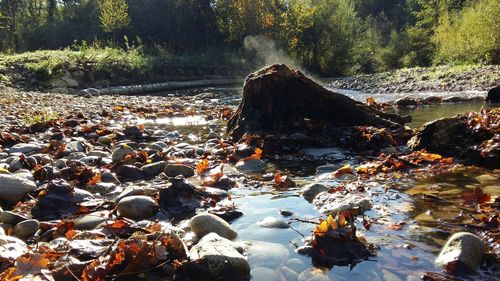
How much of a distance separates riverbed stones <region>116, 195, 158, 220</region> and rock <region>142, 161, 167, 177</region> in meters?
1.26

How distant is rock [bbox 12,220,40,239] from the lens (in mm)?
2795

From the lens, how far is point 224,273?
7.23 feet

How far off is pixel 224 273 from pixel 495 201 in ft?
7.04

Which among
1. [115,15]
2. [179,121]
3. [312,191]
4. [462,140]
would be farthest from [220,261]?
[115,15]

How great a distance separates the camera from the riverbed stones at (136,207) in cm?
316

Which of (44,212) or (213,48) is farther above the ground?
(213,48)

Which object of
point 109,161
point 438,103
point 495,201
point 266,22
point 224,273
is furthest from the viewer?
point 266,22

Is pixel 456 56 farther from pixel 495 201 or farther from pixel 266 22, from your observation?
pixel 495 201

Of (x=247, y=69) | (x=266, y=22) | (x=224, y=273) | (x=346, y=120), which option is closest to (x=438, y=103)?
(x=346, y=120)

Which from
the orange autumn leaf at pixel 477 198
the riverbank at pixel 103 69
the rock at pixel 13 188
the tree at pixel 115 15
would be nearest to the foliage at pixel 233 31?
the tree at pixel 115 15

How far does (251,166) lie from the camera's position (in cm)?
489

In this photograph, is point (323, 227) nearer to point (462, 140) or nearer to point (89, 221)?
point (89, 221)

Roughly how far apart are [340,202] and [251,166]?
1792mm

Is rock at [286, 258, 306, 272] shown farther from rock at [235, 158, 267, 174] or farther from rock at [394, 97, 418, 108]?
rock at [394, 97, 418, 108]
